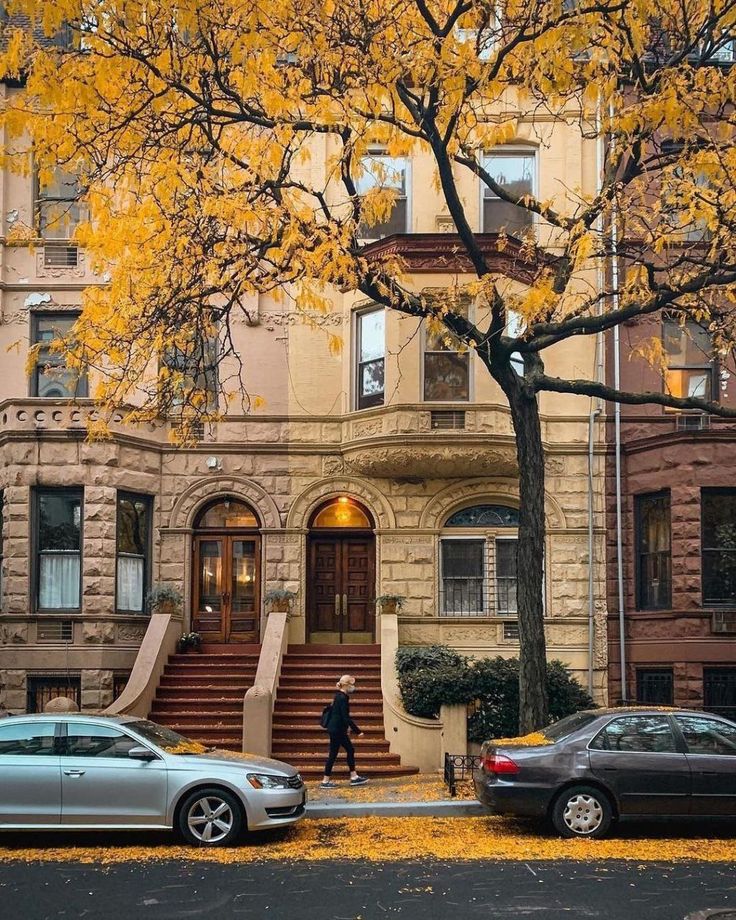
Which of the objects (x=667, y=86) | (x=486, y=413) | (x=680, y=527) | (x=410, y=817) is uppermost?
(x=667, y=86)

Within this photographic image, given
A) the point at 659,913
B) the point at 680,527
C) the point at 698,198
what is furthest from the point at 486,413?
the point at 659,913

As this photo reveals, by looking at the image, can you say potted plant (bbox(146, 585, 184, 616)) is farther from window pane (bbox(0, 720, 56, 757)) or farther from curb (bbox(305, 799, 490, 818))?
window pane (bbox(0, 720, 56, 757))

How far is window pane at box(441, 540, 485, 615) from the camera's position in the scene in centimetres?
2036

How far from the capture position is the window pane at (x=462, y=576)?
20.4 meters

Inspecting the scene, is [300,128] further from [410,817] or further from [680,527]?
[680,527]

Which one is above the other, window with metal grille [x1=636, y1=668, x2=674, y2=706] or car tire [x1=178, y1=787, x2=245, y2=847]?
window with metal grille [x1=636, y1=668, x2=674, y2=706]

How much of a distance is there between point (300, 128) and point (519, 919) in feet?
29.8

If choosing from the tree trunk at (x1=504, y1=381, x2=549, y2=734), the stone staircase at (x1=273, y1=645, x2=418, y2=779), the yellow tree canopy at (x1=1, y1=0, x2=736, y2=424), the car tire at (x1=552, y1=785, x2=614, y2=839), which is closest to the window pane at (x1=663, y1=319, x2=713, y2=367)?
the yellow tree canopy at (x1=1, y1=0, x2=736, y2=424)

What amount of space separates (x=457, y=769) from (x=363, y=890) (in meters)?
6.47

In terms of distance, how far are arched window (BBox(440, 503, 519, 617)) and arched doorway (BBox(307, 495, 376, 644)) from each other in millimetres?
1435

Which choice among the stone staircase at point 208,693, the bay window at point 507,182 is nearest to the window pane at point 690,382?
the bay window at point 507,182

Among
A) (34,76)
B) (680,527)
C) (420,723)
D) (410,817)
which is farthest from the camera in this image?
(680,527)

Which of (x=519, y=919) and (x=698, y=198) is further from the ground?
(x=698, y=198)

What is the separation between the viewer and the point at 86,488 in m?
19.4
